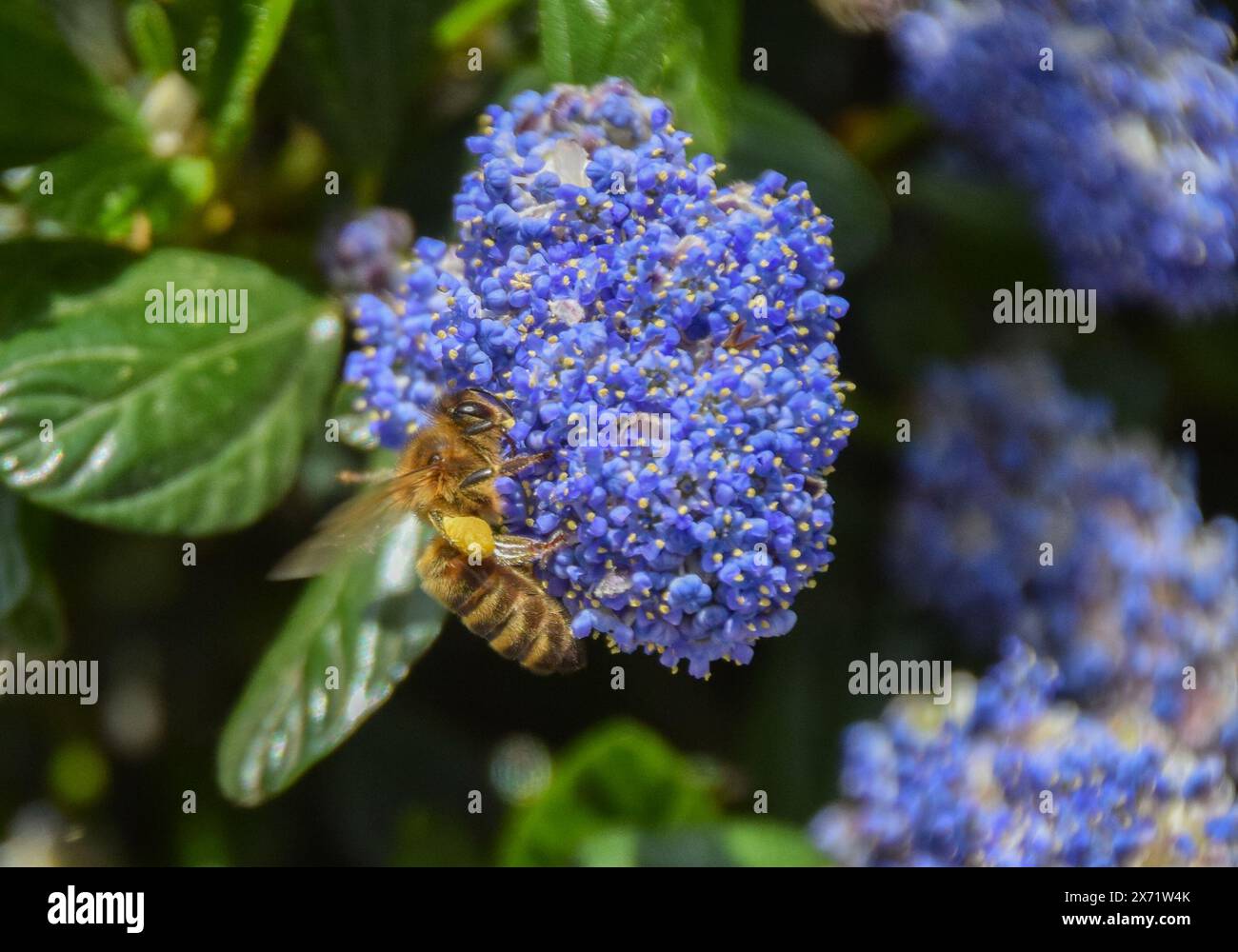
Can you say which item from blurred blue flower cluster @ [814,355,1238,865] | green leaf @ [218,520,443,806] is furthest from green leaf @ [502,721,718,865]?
green leaf @ [218,520,443,806]

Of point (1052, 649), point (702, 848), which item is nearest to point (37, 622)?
point (702, 848)

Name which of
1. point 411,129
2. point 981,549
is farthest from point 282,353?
point 981,549

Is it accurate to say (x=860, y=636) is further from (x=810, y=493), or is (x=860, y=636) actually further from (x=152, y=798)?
(x=152, y=798)

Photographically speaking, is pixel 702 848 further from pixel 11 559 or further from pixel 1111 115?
pixel 1111 115

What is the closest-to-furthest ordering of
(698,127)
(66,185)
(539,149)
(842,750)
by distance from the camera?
(539,149)
(698,127)
(66,185)
(842,750)

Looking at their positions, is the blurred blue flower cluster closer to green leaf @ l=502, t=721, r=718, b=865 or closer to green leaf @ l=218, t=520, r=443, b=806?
green leaf @ l=502, t=721, r=718, b=865

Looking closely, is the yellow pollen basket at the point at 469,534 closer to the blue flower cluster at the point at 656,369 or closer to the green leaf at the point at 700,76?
the blue flower cluster at the point at 656,369
